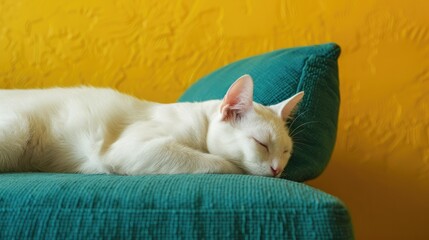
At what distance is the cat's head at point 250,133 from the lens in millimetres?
855

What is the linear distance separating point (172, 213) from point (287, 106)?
0.46 metres

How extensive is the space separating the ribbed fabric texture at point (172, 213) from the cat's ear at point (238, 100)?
334mm

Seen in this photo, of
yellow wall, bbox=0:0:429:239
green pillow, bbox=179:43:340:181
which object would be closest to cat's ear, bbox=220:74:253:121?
green pillow, bbox=179:43:340:181

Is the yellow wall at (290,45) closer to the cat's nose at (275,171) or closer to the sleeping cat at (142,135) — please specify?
the sleeping cat at (142,135)

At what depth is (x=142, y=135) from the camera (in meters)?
0.90

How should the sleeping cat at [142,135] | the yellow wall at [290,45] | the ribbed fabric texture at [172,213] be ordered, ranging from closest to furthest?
the ribbed fabric texture at [172,213], the sleeping cat at [142,135], the yellow wall at [290,45]

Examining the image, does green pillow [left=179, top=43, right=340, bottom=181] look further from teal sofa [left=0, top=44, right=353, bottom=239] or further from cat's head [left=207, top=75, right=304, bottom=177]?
teal sofa [left=0, top=44, right=353, bottom=239]

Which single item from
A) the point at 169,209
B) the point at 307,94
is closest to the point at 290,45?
the point at 307,94

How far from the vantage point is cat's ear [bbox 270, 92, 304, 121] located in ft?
2.86

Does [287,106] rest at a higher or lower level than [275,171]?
higher

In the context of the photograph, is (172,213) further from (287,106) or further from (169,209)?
(287,106)

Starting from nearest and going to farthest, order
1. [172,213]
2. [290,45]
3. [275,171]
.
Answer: [172,213], [275,171], [290,45]

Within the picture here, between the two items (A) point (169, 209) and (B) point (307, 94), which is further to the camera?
(B) point (307, 94)

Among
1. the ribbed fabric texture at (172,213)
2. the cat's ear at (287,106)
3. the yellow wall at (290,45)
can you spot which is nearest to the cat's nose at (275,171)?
the cat's ear at (287,106)
